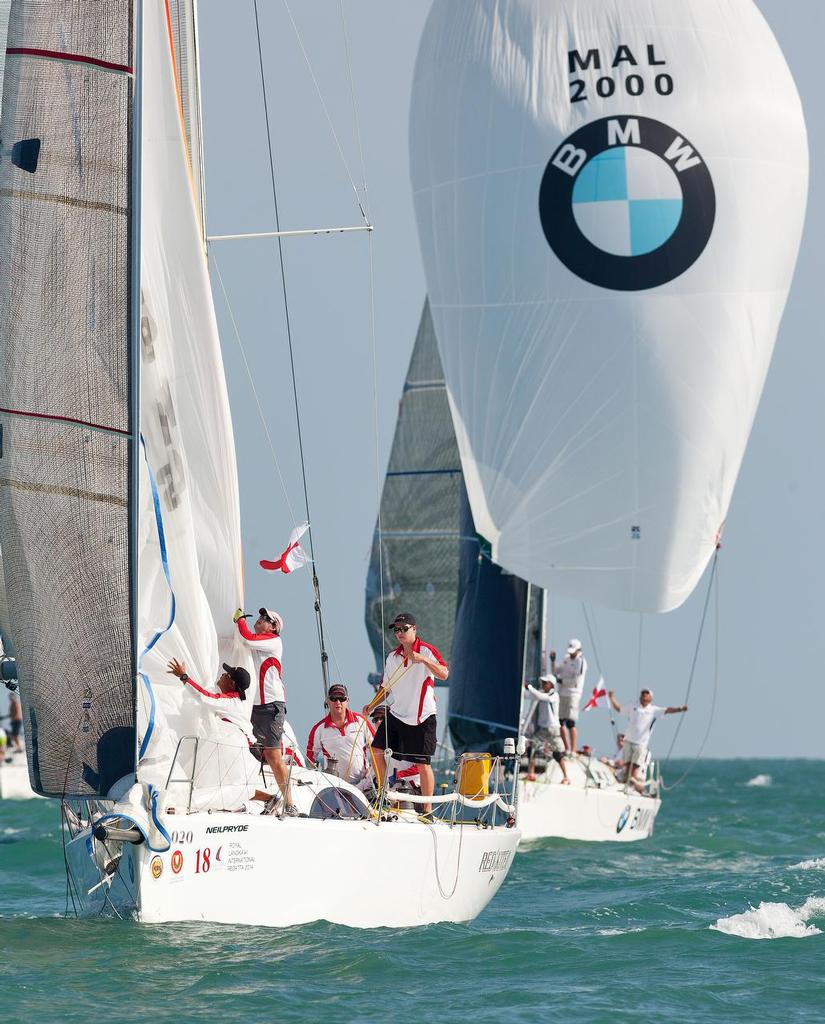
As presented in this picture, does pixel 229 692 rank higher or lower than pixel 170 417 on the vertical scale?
lower

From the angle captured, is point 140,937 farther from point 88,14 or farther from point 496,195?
point 496,195

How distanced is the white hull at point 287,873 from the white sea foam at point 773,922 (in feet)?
6.36

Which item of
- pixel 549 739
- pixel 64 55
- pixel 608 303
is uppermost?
pixel 64 55

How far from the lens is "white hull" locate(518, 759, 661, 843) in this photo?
20672mm

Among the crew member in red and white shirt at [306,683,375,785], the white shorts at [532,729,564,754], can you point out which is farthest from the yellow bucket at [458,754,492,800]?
the white shorts at [532,729,564,754]

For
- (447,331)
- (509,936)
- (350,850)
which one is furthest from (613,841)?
(350,850)

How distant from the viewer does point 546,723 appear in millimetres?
21141

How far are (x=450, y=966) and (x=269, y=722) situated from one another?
1920mm

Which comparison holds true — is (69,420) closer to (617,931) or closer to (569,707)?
(617,931)

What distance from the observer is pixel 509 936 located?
440 inches

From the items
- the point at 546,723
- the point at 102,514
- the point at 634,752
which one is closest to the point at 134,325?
the point at 102,514

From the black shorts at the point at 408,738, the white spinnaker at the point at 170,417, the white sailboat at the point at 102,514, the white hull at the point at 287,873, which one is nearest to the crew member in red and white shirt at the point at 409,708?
the black shorts at the point at 408,738

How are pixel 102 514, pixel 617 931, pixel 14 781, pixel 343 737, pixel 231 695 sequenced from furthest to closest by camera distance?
pixel 14 781 < pixel 617 931 < pixel 343 737 < pixel 231 695 < pixel 102 514

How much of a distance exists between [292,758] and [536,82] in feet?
27.8
